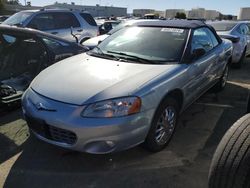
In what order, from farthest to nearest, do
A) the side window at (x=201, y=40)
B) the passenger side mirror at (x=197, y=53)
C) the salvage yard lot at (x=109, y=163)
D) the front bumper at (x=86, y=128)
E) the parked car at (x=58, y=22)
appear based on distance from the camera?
1. the parked car at (x=58, y=22)
2. the side window at (x=201, y=40)
3. the passenger side mirror at (x=197, y=53)
4. the salvage yard lot at (x=109, y=163)
5. the front bumper at (x=86, y=128)

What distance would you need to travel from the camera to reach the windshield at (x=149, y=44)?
4.02 m

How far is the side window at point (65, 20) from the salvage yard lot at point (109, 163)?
5733mm

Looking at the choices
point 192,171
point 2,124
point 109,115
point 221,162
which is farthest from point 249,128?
point 2,124

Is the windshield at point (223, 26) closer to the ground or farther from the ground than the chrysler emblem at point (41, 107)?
farther from the ground

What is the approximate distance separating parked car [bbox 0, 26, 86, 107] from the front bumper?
6.22 ft

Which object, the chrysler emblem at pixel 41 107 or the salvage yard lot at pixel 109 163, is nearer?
the salvage yard lot at pixel 109 163

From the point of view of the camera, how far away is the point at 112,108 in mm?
3039

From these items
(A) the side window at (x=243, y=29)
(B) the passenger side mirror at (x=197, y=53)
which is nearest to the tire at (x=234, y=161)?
(B) the passenger side mirror at (x=197, y=53)

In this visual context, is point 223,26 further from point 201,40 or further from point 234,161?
point 234,161

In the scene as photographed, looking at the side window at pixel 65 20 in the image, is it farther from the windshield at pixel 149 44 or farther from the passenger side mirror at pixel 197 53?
the passenger side mirror at pixel 197 53

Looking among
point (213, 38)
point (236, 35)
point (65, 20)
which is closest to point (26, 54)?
point (213, 38)

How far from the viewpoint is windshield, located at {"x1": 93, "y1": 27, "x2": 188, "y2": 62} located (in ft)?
13.2

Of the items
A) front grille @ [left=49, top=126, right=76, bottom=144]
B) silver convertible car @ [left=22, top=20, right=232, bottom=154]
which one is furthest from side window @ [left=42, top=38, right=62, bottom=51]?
front grille @ [left=49, top=126, right=76, bottom=144]

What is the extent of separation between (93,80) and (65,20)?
6967mm
